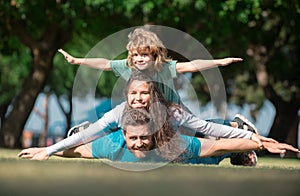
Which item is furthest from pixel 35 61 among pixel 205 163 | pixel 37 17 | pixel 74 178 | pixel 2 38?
pixel 74 178

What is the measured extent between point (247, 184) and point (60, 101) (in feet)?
162

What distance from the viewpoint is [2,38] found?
86.1 ft

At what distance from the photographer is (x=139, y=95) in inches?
365

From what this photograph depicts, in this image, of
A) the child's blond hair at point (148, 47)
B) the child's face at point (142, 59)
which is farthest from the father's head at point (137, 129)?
the child's blond hair at point (148, 47)

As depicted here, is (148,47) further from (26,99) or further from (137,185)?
(26,99)

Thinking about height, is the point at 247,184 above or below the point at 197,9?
below

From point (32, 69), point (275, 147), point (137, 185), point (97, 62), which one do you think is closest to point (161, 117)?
point (275, 147)

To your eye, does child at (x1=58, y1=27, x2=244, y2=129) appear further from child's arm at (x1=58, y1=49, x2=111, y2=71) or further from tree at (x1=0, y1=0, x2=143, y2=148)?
tree at (x1=0, y1=0, x2=143, y2=148)

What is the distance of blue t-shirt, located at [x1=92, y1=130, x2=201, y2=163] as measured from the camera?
372 inches

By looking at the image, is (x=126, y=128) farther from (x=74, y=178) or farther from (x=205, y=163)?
(x=74, y=178)

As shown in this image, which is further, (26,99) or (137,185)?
(26,99)

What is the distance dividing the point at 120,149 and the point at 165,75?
110cm

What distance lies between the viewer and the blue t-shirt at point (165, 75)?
9.63 meters

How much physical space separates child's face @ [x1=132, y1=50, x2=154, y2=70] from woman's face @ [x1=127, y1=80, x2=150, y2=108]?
47cm
